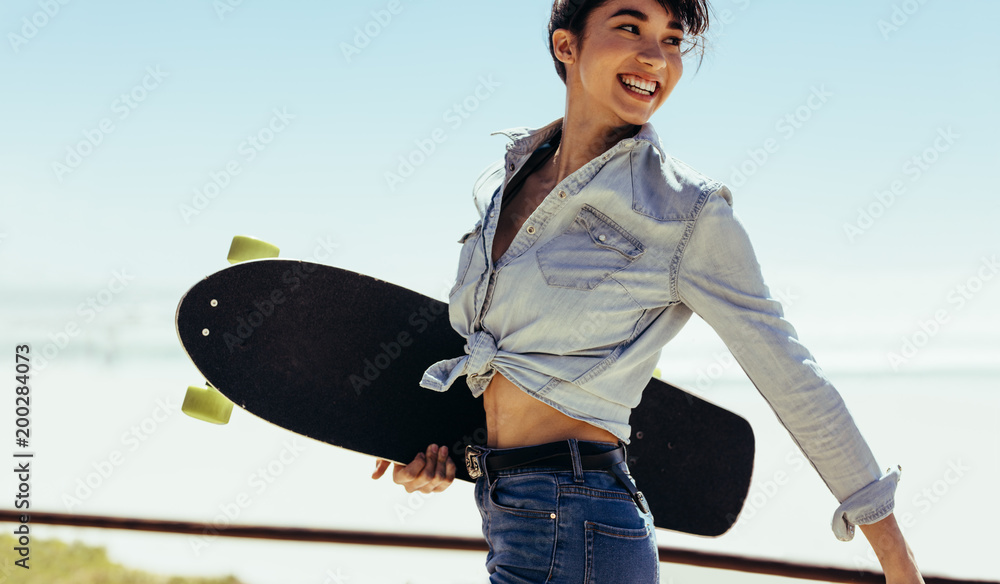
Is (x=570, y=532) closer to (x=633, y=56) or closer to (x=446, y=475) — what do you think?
(x=446, y=475)

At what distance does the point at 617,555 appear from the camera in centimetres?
94

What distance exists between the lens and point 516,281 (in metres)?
1.12

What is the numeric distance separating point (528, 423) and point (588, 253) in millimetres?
278

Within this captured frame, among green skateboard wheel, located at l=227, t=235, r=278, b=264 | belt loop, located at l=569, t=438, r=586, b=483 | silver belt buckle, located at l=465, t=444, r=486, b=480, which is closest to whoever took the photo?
belt loop, located at l=569, t=438, r=586, b=483

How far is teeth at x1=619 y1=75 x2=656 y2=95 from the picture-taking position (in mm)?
1168

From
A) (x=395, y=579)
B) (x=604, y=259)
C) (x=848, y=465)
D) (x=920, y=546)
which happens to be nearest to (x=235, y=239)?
(x=604, y=259)

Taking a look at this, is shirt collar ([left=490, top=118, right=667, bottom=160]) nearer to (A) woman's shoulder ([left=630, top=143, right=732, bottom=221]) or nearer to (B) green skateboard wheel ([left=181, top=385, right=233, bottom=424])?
(A) woman's shoulder ([left=630, top=143, right=732, bottom=221])

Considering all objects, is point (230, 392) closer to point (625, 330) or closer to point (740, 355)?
point (625, 330)

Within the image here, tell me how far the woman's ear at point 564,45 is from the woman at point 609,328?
0.07ft

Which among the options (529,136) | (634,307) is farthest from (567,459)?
Answer: (529,136)

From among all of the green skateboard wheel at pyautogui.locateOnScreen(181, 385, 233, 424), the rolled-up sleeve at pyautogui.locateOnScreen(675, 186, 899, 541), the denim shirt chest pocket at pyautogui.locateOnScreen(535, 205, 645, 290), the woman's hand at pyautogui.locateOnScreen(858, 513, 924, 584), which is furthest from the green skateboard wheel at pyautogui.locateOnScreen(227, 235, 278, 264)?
the woman's hand at pyautogui.locateOnScreen(858, 513, 924, 584)

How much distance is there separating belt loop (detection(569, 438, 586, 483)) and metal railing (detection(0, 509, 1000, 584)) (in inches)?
34.5

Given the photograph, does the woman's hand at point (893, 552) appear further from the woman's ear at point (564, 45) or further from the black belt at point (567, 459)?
the woman's ear at point (564, 45)

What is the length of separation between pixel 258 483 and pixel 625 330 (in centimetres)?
1053
